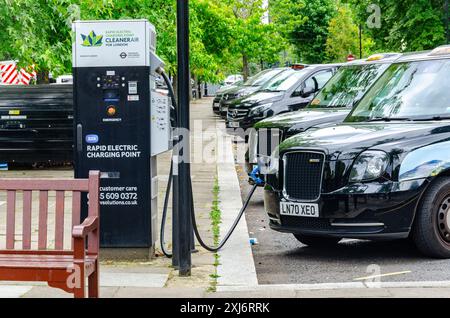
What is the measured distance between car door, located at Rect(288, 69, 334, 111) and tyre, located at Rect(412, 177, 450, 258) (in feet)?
32.0

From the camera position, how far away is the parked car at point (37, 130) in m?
15.7

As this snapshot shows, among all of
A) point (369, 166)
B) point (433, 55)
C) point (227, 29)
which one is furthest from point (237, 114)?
point (227, 29)

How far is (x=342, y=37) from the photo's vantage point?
5766 cm

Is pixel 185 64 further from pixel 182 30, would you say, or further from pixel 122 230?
pixel 122 230

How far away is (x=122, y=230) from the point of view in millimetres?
7844

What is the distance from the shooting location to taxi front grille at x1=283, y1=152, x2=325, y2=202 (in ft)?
25.6

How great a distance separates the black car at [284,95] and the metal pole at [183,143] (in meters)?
10.0

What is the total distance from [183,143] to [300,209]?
1.35 metres

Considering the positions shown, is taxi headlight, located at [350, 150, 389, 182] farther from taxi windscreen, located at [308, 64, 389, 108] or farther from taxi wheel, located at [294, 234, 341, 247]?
taxi windscreen, located at [308, 64, 389, 108]

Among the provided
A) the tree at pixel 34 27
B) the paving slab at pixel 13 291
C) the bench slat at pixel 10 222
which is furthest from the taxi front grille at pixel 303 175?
the tree at pixel 34 27

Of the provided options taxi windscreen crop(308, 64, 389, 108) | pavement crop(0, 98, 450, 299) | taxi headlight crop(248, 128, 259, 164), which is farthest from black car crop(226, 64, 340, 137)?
pavement crop(0, 98, 450, 299)

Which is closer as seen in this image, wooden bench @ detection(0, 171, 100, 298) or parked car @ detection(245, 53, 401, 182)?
wooden bench @ detection(0, 171, 100, 298)

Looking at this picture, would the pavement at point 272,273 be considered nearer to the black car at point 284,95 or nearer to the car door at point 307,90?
the car door at point 307,90
